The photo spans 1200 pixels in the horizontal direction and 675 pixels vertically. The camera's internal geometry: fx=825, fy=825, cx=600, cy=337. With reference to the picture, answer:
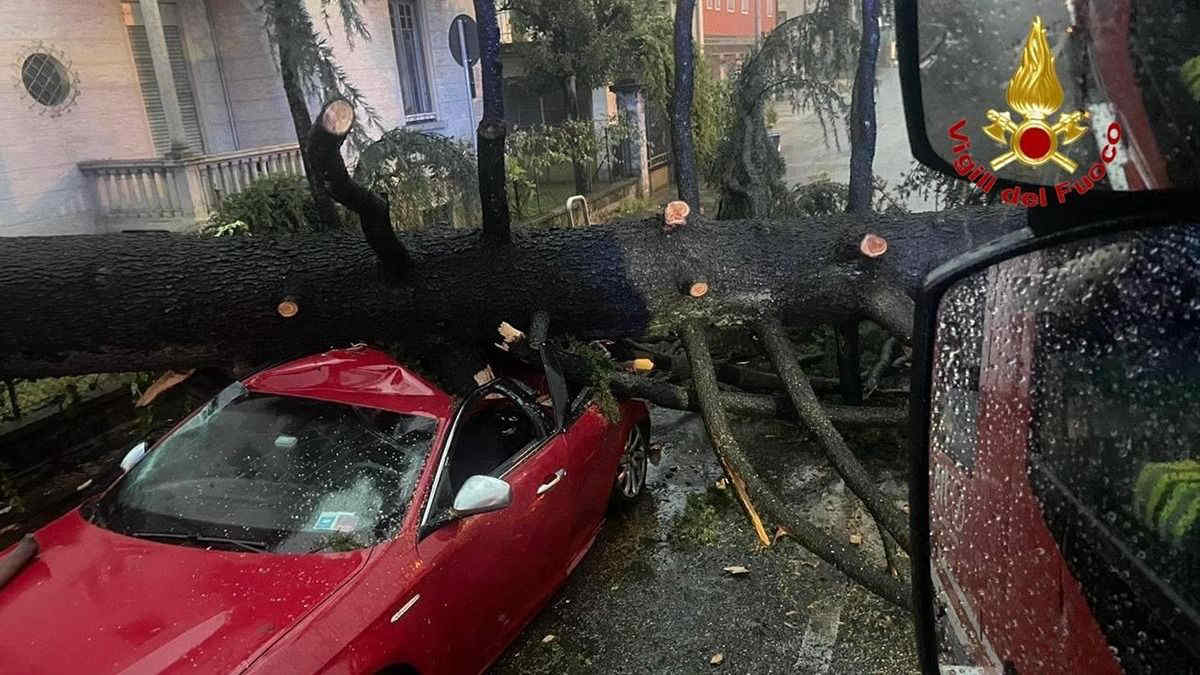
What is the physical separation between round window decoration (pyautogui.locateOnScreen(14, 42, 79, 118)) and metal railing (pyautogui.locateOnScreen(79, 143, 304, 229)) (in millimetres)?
705

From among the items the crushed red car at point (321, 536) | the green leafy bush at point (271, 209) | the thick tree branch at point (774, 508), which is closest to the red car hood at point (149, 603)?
the crushed red car at point (321, 536)

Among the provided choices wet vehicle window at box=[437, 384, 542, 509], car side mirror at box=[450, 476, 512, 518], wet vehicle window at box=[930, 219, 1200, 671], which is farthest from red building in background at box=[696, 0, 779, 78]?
wet vehicle window at box=[930, 219, 1200, 671]

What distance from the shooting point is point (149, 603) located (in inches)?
110

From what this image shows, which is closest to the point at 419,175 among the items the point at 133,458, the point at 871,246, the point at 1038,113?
the point at 133,458

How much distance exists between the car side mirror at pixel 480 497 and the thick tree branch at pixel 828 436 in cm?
151

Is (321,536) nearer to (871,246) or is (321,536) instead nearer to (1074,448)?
(1074,448)

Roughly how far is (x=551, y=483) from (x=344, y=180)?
1.69m

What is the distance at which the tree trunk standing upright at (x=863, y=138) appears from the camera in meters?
5.59

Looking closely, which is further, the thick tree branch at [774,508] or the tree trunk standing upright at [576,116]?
the tree trunk standing upright at [576,116]

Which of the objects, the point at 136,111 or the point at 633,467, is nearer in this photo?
the point at 633,467

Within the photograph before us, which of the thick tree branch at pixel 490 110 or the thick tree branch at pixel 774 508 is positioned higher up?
the thick tree branch at pixel 490 110

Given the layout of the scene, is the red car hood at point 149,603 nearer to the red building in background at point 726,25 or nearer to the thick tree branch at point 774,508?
the thick tree branch at point 774,508

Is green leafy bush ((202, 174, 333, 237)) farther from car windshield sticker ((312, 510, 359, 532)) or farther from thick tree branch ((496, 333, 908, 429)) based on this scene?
car windshield sticker ((312, 510, 359, 532))

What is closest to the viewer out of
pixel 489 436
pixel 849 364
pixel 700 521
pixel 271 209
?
pixel 489 436
